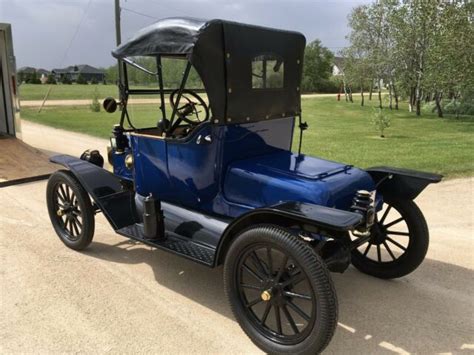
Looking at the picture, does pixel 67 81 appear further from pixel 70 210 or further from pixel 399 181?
pixel 399 181

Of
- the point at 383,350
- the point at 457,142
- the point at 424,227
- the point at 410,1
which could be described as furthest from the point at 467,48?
the point at 383,350

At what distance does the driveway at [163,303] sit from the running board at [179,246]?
38cm

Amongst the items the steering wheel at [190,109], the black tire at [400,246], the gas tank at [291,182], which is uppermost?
the steering wheel at [190,109]

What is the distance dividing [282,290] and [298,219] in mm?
487

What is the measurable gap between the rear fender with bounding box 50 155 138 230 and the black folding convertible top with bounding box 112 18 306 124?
3.88 feet

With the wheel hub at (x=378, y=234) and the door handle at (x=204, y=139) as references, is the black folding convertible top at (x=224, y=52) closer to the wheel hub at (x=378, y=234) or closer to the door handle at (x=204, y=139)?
the door handle at (x=204, y=139)

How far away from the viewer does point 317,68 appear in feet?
181

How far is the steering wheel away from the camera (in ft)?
12.3

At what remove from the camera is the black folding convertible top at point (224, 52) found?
3.21m

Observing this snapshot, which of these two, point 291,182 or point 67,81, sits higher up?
point 67,81

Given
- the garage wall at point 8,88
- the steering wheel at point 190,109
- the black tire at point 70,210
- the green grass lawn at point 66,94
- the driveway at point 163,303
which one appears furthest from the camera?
the green grass lawn at point 66,94

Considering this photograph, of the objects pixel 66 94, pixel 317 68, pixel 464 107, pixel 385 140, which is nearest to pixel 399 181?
pixel 385 140

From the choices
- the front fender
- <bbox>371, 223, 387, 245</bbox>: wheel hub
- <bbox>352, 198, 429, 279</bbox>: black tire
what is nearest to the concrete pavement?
<bbox>352, 198, 429, 279</bbox>: black tire

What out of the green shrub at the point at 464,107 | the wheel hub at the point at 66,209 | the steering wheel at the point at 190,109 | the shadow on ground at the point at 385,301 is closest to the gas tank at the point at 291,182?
the steering wheel at the point at 190,109
